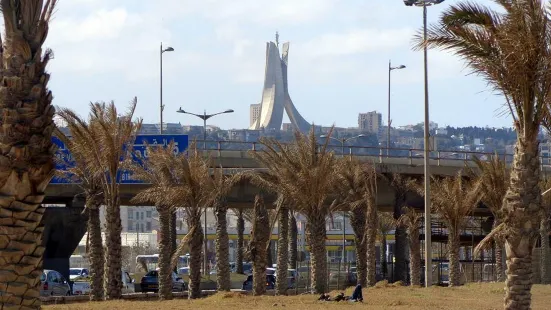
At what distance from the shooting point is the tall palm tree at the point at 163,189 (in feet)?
114

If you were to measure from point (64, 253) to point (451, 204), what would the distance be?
19.6m

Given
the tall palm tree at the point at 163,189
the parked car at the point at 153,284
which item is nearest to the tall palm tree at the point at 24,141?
the tall palm tree at the point at 163,189

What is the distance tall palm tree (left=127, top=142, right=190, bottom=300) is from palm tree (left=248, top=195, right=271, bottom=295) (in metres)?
2.98

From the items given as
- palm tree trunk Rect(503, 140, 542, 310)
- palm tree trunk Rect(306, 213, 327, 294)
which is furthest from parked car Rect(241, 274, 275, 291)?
palm tree trunk Rect(503, 140, 542, 310)

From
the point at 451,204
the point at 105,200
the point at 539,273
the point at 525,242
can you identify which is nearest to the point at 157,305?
the point at 105,200

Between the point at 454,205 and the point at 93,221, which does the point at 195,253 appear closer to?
the point at 93,221

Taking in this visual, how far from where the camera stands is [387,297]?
3128 centimetres

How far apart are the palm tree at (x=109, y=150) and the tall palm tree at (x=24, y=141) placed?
58.7 feet

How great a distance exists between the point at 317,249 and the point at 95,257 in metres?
8.86

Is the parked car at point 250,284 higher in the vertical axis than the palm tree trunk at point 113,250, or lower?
lower

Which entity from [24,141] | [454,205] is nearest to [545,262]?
[454,205]

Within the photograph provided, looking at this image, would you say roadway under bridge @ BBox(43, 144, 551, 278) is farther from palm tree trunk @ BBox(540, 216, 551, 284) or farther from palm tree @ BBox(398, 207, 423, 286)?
palm tree trunk @ BBox(540, 216, 551, 284)

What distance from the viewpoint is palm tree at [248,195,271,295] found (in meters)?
36.3

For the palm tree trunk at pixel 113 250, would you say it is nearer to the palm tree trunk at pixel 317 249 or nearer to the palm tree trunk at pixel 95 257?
the palm tree trunk at pixel 95 257
